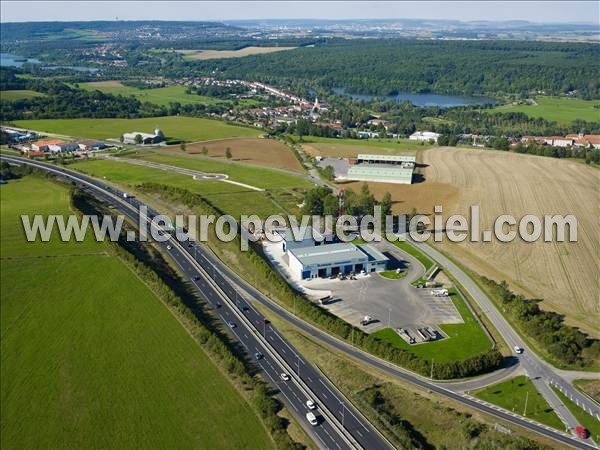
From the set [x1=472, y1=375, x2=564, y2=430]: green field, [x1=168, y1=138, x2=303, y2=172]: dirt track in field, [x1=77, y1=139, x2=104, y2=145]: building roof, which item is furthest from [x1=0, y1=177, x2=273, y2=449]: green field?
[x1=77, y1=139, x2=104, y2=145]: building roof

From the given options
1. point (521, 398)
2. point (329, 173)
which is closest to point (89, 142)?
point (329, 173)

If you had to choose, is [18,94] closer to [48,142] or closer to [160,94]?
[160,94]

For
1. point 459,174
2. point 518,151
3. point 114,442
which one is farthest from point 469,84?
point 114,442

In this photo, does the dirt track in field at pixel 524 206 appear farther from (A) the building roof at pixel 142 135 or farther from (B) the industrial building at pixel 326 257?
(A) the building roof at pixel 142 135

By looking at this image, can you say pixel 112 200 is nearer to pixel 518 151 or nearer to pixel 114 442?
pixel 114 442

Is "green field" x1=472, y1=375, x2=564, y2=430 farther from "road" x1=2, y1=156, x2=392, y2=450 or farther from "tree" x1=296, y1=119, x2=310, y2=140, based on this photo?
"tree" x1=296, y1=119, x2=310, y2=140

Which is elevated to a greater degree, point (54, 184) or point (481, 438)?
point (54, 184)

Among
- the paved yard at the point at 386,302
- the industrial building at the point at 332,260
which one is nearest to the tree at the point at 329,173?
the industrial building at the point at 332,260
